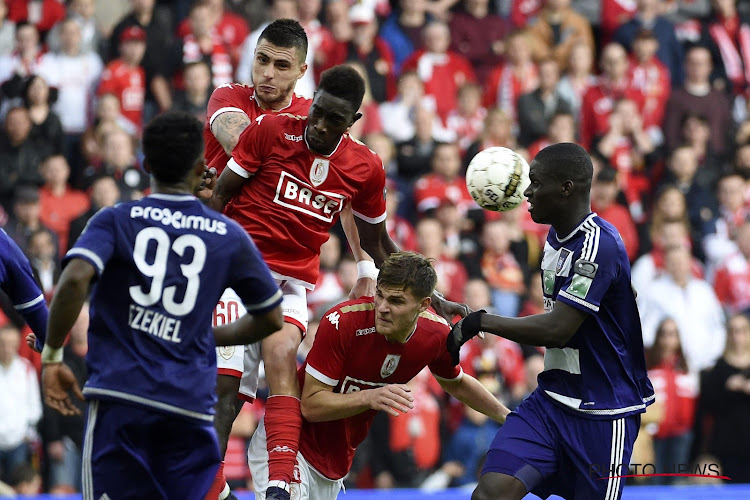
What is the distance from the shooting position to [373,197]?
795cm

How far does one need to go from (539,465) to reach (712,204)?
8302mm

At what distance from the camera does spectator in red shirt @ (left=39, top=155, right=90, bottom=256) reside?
12.5m

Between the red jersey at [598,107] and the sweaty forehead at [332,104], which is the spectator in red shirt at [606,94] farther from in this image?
the sweaty forehead at [332,104]

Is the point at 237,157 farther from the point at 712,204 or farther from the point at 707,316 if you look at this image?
the point at 712,204

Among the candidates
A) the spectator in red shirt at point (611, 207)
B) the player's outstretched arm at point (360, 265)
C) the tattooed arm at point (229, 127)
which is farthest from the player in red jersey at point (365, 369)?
the spectator in red shirt at point (611, 207)

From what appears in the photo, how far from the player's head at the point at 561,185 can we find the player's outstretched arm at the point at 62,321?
292 centimetres

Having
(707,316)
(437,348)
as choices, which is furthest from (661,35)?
(437,348)

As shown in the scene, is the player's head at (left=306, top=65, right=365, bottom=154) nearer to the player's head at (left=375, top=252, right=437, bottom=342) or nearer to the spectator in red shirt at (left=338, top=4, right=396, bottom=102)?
the player's head at (left=375, top=252, right=437, bottom=342)

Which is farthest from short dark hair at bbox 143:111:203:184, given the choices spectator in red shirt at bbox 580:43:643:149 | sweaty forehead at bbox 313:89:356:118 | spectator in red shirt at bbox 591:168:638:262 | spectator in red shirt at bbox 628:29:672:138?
spectator in red shirt at bbox 628:29:672:138

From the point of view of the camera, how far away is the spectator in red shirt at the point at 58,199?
12.5 metres

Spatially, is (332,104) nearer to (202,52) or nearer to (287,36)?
(287,36)

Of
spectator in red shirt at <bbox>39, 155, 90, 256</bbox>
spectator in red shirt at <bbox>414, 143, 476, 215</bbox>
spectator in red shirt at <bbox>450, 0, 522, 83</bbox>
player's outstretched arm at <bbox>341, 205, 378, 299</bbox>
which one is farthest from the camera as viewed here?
spectator in red shirt at <bbox>450, 0, 522, 83</bbox>

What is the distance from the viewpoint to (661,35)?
53.4 feet

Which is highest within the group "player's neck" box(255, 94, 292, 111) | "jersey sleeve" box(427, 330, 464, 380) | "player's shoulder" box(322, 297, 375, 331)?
"player's neck" box(255, 94, 292, 111)
